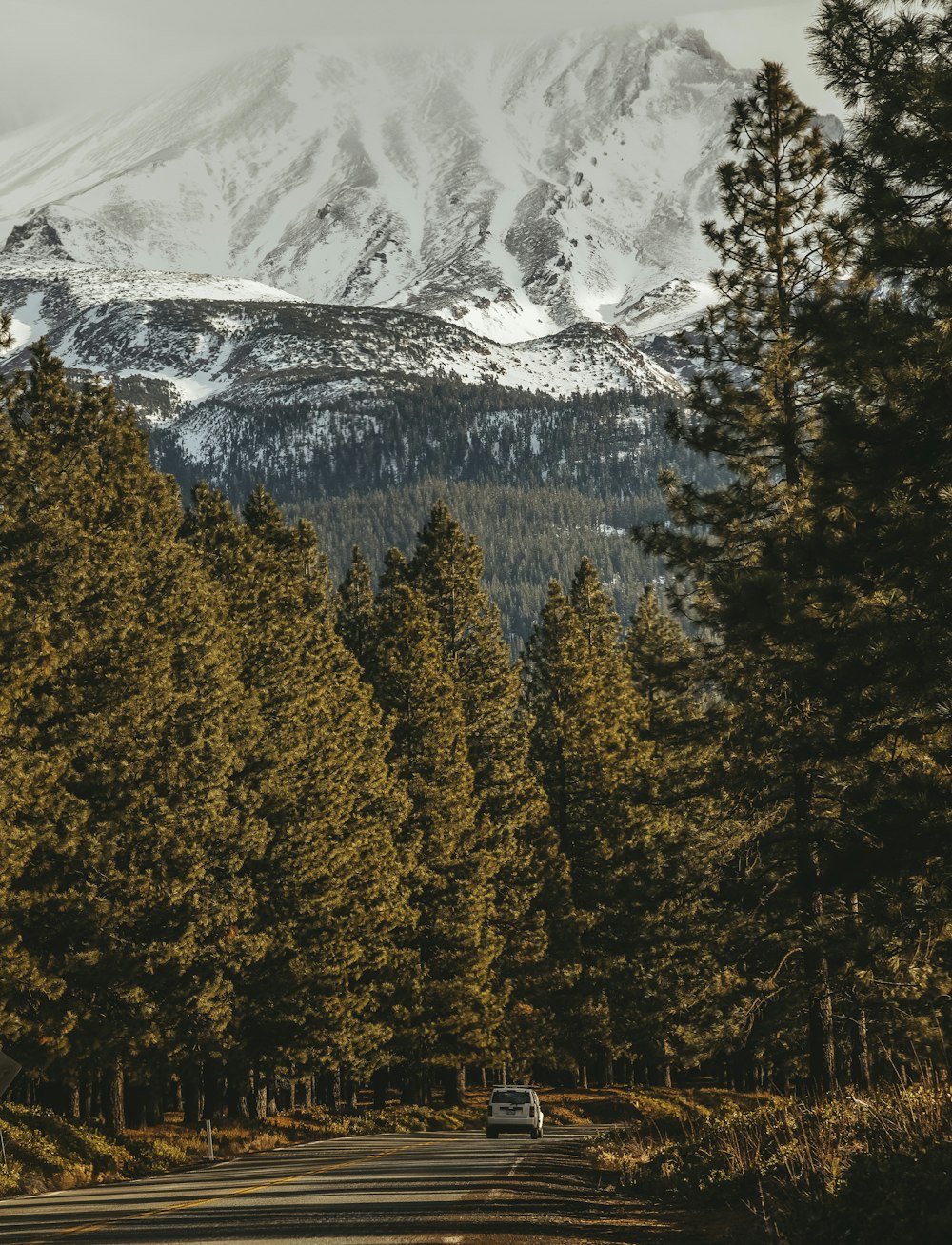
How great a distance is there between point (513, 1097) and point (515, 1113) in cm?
40

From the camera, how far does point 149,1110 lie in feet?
125

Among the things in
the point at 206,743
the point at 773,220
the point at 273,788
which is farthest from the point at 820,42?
the point at 273,788

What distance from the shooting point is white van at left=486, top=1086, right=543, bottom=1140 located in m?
37.7

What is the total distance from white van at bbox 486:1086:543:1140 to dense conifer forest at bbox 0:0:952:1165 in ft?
12.2

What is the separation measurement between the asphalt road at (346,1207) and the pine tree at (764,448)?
668 centimetres

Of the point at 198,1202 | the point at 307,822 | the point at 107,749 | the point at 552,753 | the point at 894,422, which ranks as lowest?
the point at 198,1202

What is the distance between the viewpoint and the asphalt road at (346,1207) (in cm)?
1417

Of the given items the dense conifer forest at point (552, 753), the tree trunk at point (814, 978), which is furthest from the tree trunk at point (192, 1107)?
the tree trunk at point (814, 978)

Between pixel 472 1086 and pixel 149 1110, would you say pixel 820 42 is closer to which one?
pixel 149 1110

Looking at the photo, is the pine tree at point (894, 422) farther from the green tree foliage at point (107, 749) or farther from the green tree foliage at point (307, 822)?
the green tree foliage at point (307, 822)

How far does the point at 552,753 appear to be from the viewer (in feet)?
184

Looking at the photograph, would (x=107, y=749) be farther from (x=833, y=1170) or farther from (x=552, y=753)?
(x=552, y=753)

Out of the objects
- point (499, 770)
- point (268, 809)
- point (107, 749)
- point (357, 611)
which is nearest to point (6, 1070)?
point (107, 749)

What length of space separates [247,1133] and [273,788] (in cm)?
788
